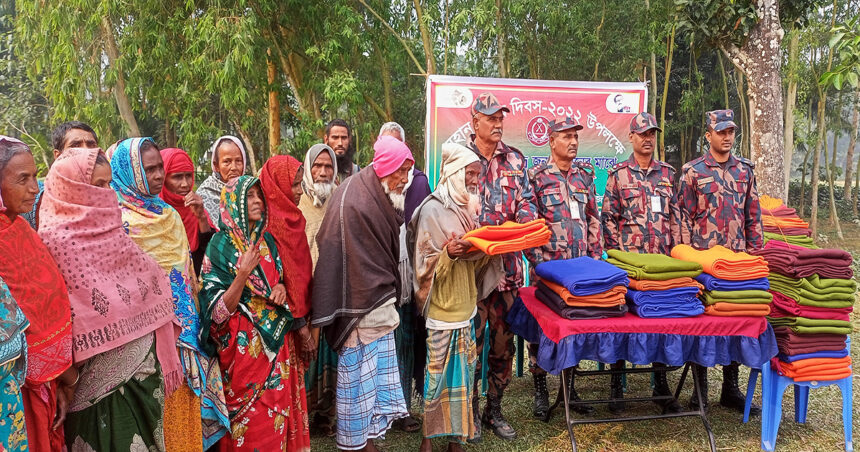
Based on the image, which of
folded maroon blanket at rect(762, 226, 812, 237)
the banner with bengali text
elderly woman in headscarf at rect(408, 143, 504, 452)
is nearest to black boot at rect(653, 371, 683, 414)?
folded maroon blanket at rect(762, 226, 812, 237)

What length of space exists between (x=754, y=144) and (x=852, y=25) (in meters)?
4.18

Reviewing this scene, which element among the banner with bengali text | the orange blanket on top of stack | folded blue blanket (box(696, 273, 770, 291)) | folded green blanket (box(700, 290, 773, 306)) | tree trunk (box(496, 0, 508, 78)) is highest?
tree trunk (box(496, 0, 508, 78))

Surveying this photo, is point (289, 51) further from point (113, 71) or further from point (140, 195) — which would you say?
point (140, 195)

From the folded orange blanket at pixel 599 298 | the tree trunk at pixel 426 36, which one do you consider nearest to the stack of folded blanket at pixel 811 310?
the folded orange blanket at pixel 599 298

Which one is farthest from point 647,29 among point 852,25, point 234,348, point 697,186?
point 234,348

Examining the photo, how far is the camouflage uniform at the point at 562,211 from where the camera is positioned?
154 inches

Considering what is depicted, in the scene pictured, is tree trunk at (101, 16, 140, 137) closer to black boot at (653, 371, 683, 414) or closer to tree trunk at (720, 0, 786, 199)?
black boot at (653, 371, 683, 414)

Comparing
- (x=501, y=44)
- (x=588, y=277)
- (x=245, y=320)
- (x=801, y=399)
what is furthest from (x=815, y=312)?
(x=501, y=44)

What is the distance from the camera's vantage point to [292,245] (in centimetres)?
294

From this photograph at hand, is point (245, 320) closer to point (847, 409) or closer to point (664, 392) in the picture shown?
point (664, 392)

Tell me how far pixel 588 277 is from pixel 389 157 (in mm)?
1241

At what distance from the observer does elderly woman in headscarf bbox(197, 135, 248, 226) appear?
363 centimetres

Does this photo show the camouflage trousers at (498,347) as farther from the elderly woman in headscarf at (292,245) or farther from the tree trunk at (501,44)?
the tree trunk at (501,44)

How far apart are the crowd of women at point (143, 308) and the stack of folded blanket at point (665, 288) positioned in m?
1.81
